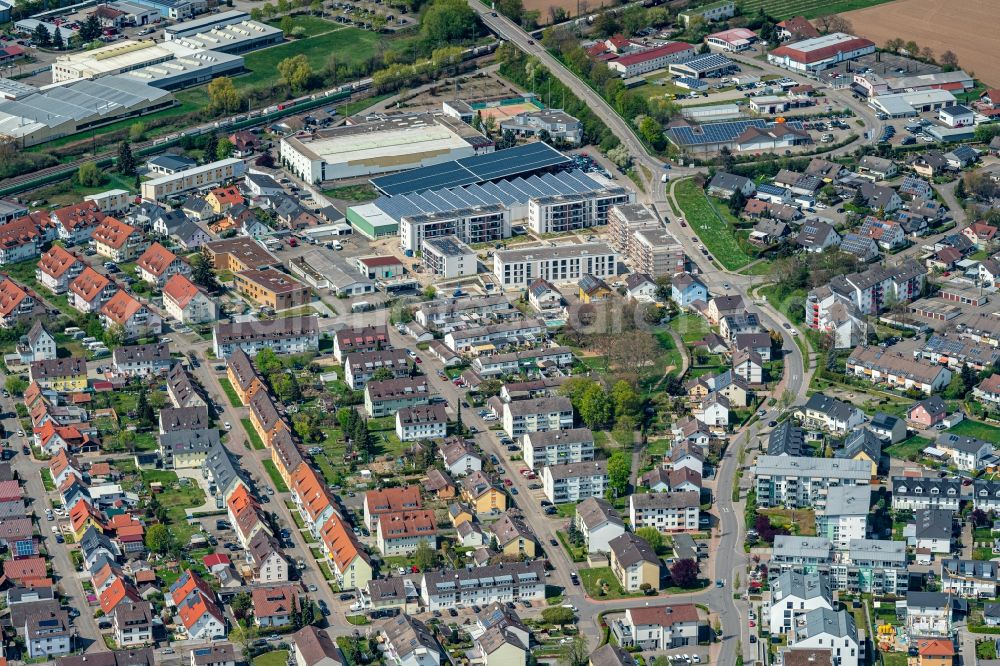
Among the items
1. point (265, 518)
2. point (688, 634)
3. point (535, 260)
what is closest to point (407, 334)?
point (535, 260)

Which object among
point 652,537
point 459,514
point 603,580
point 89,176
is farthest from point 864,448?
point 89,176

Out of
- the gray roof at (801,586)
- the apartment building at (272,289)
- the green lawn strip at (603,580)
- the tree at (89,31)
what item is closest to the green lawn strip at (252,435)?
the apartment building at (272,289)

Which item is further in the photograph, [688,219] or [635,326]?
[688,219]

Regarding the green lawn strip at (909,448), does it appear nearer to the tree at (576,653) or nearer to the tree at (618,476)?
the tree at (618,476)

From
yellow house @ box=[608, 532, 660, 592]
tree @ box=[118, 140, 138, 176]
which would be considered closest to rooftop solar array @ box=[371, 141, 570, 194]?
tree @ box=[118, 140, 138, 176]

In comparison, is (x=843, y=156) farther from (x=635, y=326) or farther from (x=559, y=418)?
(x=559, y=418)

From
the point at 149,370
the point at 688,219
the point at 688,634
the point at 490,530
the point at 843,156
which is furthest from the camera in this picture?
the point at 843,156

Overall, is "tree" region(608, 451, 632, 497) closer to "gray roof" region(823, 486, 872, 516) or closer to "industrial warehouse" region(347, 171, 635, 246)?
"gray roof" region(823, 486, 872, 516)
